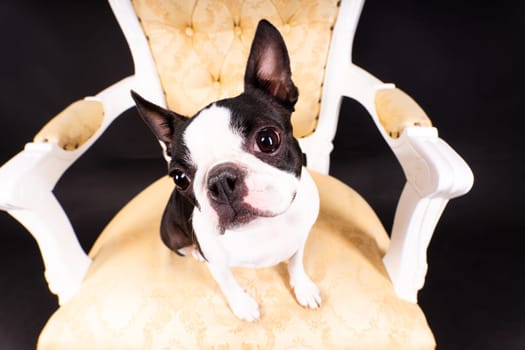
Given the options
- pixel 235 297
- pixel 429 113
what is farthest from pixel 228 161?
pixel 429 113

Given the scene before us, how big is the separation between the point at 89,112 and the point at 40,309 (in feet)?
3.91

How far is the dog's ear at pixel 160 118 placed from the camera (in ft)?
3.14

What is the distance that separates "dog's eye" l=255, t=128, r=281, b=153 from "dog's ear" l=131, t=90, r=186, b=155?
23 centimetres

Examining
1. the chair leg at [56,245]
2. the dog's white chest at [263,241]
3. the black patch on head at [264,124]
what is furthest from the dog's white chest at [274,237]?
the chair leg at [56,245]

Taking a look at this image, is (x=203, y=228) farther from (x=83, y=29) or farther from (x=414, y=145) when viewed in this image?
(x=83, y=29)

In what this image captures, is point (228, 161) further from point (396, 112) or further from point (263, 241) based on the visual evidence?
point (396, 112)

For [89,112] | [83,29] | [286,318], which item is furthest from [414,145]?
[83,29]

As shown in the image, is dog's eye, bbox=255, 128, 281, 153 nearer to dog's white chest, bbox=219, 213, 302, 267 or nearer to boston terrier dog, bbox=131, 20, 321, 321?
boston terrier dog, bbox=131, 20, 321, 321

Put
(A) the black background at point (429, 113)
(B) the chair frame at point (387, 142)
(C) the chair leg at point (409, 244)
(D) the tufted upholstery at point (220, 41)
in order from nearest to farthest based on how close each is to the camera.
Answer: (B) the chair frame at point (387, 142) < (C) the chair leg at point (409, 244) < (D) the tufted upholstery at point (220, 41) < (A) the black background at point (429, 113)

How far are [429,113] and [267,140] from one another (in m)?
1.47

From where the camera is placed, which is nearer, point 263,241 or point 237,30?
point 263,241

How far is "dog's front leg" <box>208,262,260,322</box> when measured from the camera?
40.9 inches

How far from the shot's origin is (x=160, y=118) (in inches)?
38.9

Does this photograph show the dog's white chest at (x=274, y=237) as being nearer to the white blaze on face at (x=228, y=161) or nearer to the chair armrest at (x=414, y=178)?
the white blaze on face at (x=228, y=161)
